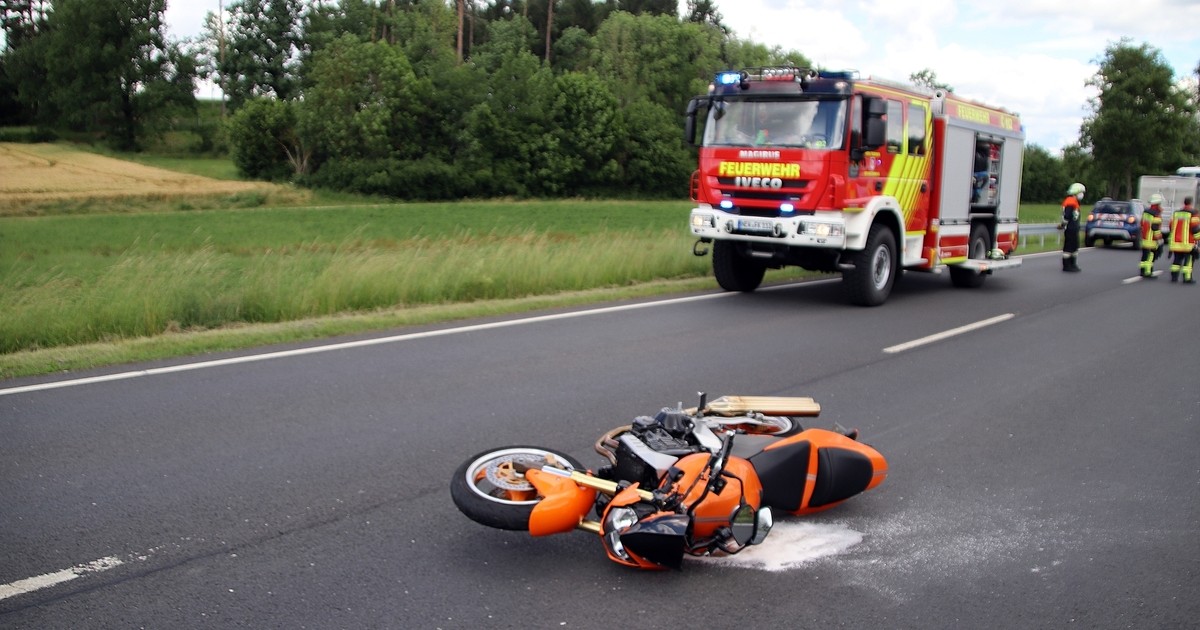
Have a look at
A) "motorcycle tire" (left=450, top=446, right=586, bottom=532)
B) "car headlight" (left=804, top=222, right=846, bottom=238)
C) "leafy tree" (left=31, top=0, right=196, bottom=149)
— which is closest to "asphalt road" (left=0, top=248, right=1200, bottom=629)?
"motorcycle tire" (left=450, top=446, right=586, bottom=532)

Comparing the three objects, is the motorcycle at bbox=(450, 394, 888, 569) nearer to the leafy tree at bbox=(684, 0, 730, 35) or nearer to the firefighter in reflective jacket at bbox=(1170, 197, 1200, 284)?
the firefighter in reflective jacket at bbox=(1170, 197, 1200, 284)

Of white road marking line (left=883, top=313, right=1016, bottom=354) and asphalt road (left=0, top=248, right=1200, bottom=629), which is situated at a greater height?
white road marking line (left=883, top=313, right=1016, bottom=354)

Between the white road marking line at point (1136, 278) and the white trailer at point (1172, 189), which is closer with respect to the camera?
the white road marking line at point (1136, 278)

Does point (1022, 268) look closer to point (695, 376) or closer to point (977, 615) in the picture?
point (695, 376)

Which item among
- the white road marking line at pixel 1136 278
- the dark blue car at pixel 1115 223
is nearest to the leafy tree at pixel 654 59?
the dark blue car at pixel 1115 223

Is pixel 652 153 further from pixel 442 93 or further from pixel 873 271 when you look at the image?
pixel 873 271

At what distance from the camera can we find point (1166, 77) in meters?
→ 54.0

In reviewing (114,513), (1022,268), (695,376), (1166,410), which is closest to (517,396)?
(695,376)

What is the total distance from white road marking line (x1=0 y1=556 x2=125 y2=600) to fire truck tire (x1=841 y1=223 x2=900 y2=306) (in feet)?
34.8

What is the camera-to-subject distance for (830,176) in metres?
12.4

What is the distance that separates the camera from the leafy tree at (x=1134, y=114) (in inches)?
2115

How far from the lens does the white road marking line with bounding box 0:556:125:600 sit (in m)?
3.82

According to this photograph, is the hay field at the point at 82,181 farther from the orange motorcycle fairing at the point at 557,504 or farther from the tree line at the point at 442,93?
the orange motorcycle fairing at the point at 557,504

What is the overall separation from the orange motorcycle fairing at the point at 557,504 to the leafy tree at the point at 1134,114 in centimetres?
5853
